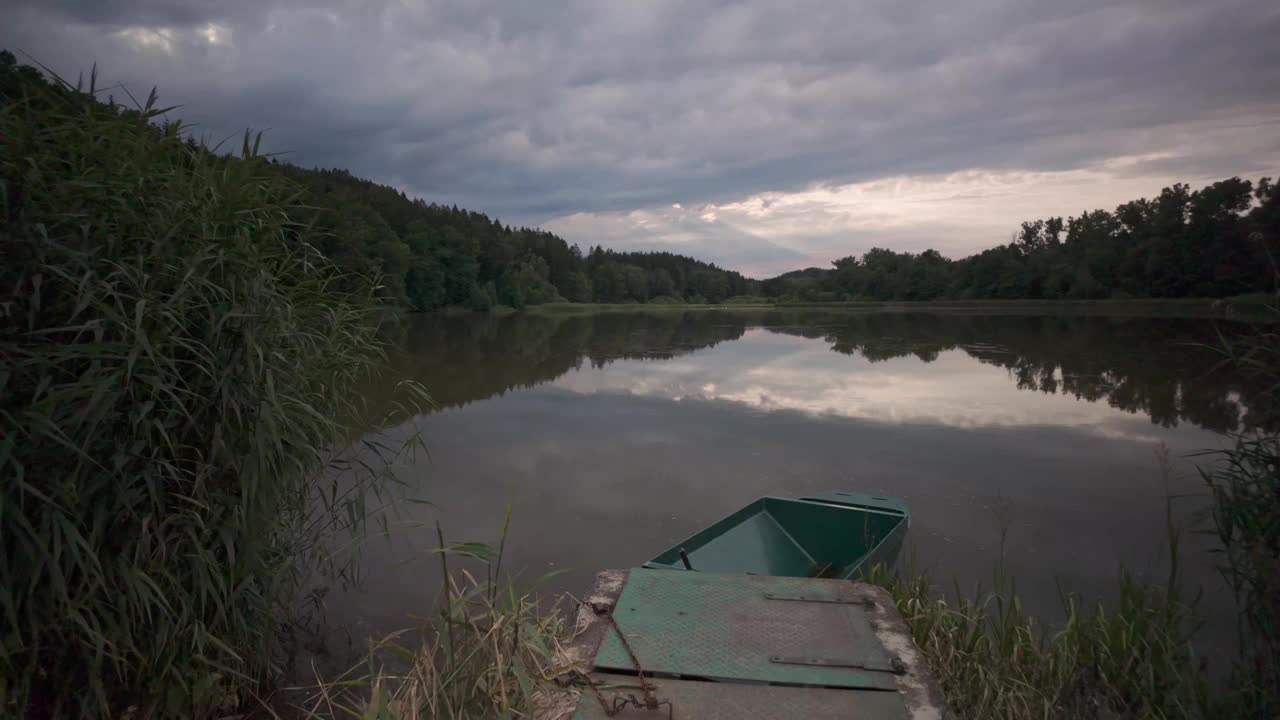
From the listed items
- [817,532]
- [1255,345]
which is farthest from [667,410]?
[1255,345]

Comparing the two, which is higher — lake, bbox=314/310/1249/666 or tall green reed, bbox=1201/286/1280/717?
tall green reed, bbox=1201/286/1280/717

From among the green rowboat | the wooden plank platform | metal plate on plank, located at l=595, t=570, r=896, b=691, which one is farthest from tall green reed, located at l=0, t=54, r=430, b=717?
the green rowboat

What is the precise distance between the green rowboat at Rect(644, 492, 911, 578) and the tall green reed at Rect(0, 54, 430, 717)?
125 inches

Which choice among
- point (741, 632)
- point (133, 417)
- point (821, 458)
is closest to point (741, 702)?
point (741, 632)

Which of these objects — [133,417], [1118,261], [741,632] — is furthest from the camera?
[1118,261]

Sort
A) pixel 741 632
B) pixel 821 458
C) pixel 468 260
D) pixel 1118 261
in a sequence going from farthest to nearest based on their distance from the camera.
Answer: pixel 468 260, pixel 1118 261, pixel 821 458, pixel 741 632

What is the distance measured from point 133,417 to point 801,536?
16.8 ft

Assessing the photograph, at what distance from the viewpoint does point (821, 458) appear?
32.1ft

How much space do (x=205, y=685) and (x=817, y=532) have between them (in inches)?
187

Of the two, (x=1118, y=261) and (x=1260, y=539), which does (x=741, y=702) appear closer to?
(x=1260, y=539)

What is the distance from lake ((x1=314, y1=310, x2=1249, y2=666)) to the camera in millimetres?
6090

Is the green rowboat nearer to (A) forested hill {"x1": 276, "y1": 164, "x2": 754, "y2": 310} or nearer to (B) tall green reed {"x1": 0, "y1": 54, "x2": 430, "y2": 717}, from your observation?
(B) tall green reed {"x1": 0, "y1": 54, "x2": 430, "y2": 717}

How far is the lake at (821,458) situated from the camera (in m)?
6.09

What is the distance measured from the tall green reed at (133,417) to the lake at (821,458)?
980 mm
